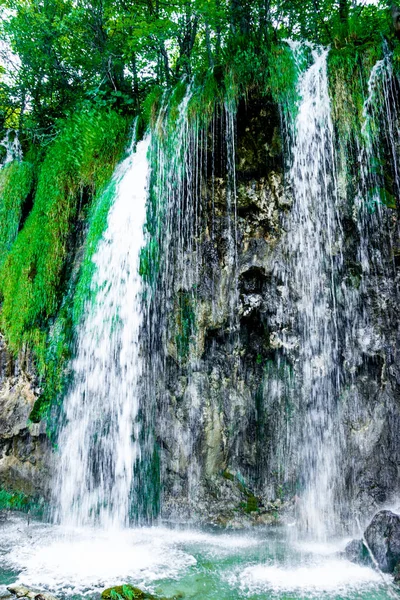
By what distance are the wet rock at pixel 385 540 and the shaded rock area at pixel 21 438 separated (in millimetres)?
4688

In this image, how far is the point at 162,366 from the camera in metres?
6.98

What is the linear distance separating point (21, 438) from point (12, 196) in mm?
4834

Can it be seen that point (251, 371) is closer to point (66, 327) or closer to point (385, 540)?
point (385, 540)

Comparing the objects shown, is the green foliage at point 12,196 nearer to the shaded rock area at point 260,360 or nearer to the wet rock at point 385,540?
the shaded rock area at point 260,360

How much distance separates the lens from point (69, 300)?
773 cm

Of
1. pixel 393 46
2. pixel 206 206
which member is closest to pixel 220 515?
pixel 206 206

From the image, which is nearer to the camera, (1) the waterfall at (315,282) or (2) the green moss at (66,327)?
(1) the waterfall at (315,282)

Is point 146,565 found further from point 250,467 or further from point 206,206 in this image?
point 206,206

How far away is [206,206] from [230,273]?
1.23 metres

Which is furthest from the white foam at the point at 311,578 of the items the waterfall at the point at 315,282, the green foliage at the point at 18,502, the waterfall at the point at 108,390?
the green foliage at the point at 18,502

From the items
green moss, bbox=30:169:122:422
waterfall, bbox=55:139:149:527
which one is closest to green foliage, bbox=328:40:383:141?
waterfall, bbox=55:139:149:527

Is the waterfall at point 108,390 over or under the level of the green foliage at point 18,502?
over

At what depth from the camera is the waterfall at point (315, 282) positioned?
625cm

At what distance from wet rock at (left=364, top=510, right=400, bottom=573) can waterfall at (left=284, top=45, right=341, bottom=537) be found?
126cm
